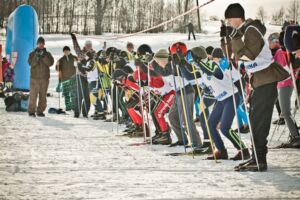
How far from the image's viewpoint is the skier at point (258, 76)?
6.62 m

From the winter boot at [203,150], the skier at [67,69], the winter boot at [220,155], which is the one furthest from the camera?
the skier at [67,69]

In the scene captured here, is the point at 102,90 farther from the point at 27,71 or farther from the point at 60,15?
the point at 60,15

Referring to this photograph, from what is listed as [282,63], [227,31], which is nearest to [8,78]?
[282,63]

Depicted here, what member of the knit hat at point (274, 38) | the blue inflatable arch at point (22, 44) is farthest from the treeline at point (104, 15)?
the knit hat at point (274, 38)

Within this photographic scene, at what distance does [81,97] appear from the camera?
51.6 feet

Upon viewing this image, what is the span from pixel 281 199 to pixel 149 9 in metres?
72.5

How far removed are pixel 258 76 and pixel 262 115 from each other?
1.49 feet

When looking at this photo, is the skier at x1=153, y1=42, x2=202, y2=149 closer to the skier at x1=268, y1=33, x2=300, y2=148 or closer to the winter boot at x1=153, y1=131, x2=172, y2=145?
the winter boot at x1=153, y1=131, x2=172, y2=145

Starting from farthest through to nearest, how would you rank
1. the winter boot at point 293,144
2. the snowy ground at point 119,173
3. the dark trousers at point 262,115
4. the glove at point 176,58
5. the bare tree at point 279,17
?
the bare tree at point 279,17
the winter boot at point 293,144
the glove at point 176,58
the dark trousers at point 262,115
the snowy ground at point 119,173

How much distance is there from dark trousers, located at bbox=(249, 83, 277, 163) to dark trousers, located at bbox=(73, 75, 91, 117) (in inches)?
363

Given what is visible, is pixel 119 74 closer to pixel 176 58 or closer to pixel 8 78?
pixel 176 58

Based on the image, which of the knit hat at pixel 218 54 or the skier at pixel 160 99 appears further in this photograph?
the skier at pixel 160 99

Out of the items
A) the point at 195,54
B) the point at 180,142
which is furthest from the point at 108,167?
the point at 180,142

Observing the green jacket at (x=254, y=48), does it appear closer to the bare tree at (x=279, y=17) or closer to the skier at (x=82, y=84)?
the skier at (x=82, y=84)
